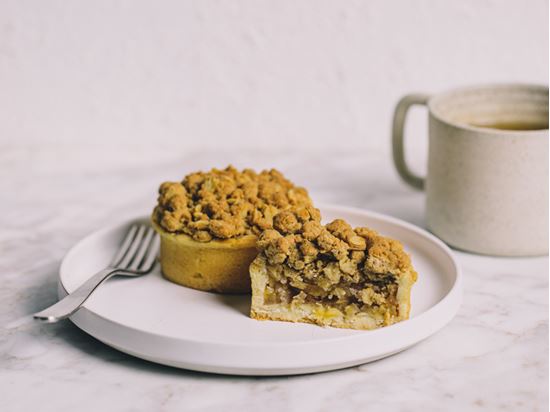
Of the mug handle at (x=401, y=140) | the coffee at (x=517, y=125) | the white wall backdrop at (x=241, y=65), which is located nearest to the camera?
the coffee at (x=517, y=125)

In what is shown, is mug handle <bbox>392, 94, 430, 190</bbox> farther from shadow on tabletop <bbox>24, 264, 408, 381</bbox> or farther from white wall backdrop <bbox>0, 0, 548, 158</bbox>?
shadow on tabletop <bbox>24, 264, 408, 381</bbox>

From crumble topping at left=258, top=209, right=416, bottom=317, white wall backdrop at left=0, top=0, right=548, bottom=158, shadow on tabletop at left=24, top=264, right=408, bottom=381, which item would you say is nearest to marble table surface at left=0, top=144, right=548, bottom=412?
shadow on tabletop at left=24, top=264, right=408, bottom=381

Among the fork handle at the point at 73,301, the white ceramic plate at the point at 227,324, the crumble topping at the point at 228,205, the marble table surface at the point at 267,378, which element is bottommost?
the marble table surface at the point at 267,378

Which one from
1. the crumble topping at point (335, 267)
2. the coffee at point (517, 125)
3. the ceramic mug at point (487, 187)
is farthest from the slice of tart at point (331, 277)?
the coffee at point (517, 125)

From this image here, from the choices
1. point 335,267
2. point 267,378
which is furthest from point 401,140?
point 267,378

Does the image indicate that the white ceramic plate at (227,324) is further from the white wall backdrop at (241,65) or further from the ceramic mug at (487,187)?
the white wall backdrop at (241,65)

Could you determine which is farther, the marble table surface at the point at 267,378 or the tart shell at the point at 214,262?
the tart shell at the point at 214,262

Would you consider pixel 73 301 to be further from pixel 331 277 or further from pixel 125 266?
pixel 331 277
